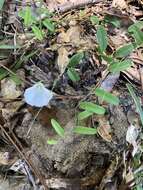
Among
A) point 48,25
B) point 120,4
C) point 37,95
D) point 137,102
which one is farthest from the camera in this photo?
point 120,4

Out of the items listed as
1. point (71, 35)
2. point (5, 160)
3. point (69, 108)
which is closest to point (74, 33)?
point (71, 35)

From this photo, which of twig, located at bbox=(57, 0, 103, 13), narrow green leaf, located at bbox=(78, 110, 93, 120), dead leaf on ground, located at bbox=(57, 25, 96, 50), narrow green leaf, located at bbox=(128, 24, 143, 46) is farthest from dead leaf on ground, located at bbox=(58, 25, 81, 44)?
narrow green leaf, located at bbox=(78, 110, 93, 120)

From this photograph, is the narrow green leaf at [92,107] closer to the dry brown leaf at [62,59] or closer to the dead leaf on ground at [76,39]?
the dry brown leaf at [62,59]

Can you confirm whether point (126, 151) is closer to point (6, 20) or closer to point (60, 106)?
point (60, 106)

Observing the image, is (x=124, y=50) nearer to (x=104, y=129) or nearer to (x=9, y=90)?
(x=104, y=129)

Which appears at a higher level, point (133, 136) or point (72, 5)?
point (72, 5)

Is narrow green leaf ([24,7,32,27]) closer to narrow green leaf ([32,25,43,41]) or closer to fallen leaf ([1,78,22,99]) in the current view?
narrow green leaf ([32,25,43,41])
